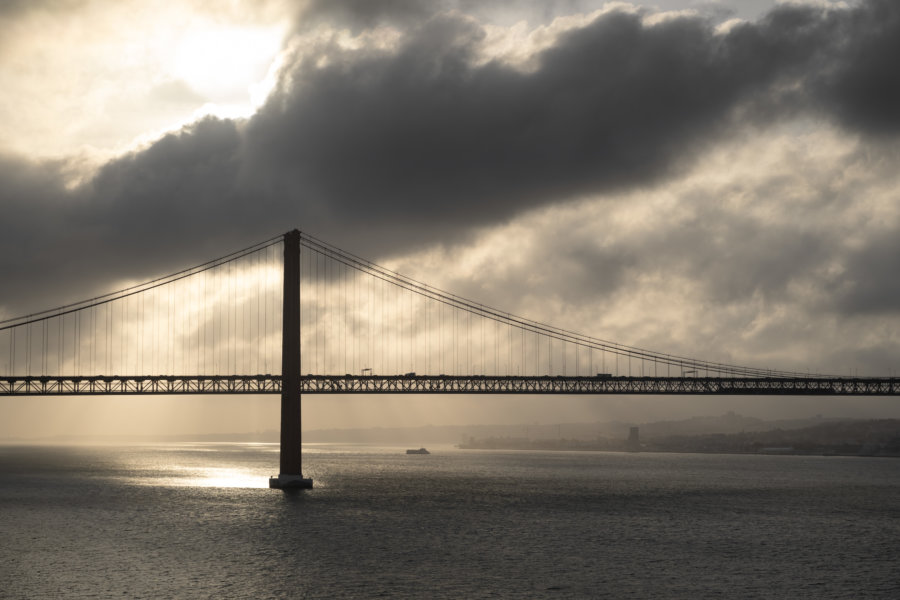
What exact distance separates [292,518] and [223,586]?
73.6 ft

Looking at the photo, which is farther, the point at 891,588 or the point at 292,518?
the point at 292,518

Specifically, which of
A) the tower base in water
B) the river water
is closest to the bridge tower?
the tower base in water

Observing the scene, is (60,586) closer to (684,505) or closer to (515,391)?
(684,505)


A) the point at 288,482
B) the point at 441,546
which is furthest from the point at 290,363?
the point at 441,546

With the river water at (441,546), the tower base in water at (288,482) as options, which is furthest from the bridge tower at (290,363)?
the river water at (441,546)

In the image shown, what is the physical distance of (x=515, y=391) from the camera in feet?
305

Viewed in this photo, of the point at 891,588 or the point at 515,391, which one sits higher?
the point at 515,391

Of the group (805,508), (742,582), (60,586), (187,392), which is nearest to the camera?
(60,586)

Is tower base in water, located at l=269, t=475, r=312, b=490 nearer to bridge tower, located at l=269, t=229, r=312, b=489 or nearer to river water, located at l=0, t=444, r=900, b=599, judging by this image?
river water, located at l=0, t=444, r=900, b=599

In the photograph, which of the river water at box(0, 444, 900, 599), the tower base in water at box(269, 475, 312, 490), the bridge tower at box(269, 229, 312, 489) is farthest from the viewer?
the tower base in water at box(269, 475, 312, 490)

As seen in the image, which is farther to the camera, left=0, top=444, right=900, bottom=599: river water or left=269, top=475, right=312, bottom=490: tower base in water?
left=269, top=475, right=312, bottom=490: tower base in water

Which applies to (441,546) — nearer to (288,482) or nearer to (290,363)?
(290,363)

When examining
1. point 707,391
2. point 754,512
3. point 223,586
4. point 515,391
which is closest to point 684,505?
point 754,512

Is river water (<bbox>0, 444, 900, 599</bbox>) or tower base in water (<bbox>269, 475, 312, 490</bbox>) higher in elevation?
tower base in water (<bbox>269, 475, 312, 490</bbox>)
